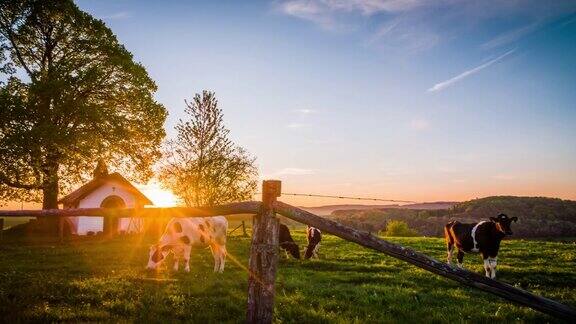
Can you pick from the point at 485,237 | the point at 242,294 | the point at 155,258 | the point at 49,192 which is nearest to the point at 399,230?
the point at 485,237

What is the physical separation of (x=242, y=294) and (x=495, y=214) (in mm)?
61569

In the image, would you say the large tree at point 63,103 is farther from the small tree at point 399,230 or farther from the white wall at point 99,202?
the small tree at point 399,230

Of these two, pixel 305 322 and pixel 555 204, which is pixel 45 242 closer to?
pixel 305 322

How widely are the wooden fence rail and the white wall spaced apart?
104 ft

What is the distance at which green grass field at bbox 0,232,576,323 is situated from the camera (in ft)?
23.1

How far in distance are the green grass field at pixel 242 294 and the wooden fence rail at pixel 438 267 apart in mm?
2746

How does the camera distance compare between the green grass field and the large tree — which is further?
the large tree

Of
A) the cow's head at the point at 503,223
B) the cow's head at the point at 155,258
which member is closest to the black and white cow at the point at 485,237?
the cow's head at the point at 503,223

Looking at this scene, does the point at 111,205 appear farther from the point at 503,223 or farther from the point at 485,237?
the point at 503,223

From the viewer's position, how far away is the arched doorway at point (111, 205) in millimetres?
30891

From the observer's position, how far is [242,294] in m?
8.94

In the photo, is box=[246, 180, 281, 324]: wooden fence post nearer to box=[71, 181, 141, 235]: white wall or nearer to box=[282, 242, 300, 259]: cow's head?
box=[282, 242, 300, 259]: cow's head

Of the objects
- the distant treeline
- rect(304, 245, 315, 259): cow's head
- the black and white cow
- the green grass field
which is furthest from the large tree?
the distant treeline

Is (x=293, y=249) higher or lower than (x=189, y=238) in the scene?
lower
